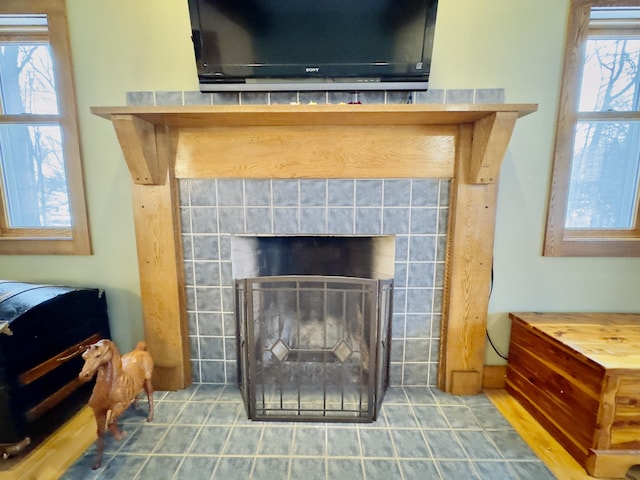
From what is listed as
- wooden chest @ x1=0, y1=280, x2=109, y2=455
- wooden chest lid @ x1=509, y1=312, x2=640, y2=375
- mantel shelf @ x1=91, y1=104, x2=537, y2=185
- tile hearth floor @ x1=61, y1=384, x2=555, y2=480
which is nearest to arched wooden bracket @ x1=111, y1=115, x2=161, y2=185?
mantel shelf @ x1=91, y1=104, x2=537, y2=185

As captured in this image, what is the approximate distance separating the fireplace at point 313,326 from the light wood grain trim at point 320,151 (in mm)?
389

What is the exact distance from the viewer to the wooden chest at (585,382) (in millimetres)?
1137

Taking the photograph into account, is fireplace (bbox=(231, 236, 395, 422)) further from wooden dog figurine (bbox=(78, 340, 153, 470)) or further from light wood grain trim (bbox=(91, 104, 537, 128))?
light wood grain trim (bbox=(91, 104, 537, 128))

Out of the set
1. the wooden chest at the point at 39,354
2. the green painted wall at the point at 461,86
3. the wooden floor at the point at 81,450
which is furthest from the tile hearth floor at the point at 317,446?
the green painted wall at the point at 461,86

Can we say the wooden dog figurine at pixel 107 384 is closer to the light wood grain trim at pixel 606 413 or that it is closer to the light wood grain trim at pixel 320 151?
the light wood grain trim at pixel 320 151

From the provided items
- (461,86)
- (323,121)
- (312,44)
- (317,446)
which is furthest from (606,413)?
(312,44)

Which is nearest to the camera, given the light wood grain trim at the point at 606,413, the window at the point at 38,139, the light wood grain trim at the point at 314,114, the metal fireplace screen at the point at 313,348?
the light wood grain trim at the point at 606,413

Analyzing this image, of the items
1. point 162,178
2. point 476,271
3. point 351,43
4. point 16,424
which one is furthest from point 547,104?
point 16,424

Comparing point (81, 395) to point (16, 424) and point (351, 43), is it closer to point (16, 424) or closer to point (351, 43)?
point (16, 424)

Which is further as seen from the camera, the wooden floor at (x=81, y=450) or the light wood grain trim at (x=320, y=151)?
the light wood grain trim at (x=320, y=151)

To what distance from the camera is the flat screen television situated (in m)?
1.29

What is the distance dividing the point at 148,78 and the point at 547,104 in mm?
2010

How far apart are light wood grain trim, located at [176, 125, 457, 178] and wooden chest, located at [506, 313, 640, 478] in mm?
926

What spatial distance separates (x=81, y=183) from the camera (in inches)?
62.5
